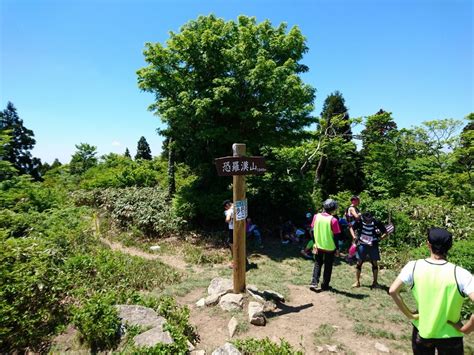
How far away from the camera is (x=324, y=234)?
5.52m

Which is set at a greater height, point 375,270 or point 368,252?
point 368,252

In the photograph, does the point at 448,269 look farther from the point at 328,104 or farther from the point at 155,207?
the point at 328,104

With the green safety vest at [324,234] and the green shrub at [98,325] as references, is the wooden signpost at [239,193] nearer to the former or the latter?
the green safety vest at [324,234]

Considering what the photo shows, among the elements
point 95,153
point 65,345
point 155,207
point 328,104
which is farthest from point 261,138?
point 95,153

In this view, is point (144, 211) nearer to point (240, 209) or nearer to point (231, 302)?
point (240, 209)

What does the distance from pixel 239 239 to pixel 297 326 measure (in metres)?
1.69

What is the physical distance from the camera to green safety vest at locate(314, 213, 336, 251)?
5504 mm

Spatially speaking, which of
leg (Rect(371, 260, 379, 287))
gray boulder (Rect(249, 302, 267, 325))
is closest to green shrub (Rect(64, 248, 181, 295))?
gray boulder (Rect(249, 302, 267, 325))

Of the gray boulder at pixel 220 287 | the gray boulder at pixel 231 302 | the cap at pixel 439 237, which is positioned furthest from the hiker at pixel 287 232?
the cap at pixel 439 237

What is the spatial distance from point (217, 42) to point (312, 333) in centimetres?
922

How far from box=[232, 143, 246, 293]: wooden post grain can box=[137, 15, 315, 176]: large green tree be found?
4344 millimetres

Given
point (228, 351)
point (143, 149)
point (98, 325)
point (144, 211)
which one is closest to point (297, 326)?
point (228, 351)

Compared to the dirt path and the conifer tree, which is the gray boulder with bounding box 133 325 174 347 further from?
the conifer tree

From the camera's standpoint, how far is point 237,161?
204 inches
